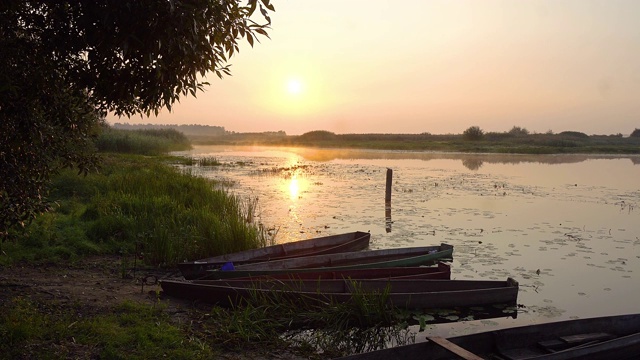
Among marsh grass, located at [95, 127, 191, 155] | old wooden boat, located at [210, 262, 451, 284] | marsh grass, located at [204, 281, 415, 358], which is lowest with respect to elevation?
marsh grass, located at [204, 281, 415, 358]

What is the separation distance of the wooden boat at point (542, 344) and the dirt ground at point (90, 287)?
1525mm

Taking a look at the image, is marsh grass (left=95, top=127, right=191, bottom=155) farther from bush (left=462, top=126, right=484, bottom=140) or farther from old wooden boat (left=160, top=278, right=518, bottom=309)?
bush (left=462, top=126, right=484, bottom=140)

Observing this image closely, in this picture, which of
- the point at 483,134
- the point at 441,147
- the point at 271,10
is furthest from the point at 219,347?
the point at 483,134

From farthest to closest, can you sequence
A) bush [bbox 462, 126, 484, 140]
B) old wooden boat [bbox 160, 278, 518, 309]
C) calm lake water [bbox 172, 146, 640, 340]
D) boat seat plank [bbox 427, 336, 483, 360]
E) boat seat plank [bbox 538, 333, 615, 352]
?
1. bush [bbox 462, 126, 484, 140]
2. calm lake water [bbox 172, 146, 640, 340]
3. old wooden boat [bbox 160, 278, 518, 309]
4. boat seat plank [bbox 538, 333, 615, 352]
5. boat seat plank [bbox 427, 336, 483, 360]

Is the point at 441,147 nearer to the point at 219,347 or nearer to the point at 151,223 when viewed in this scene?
the point at 151,223

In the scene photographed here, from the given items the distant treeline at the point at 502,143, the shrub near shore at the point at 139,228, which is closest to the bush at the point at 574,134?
the distant treeline at the point at 502,143

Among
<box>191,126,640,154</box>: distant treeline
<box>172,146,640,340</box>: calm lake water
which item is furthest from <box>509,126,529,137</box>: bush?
<box>172,146,640,340</box>: calm lake water

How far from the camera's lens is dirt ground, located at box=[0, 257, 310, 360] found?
6172 mm

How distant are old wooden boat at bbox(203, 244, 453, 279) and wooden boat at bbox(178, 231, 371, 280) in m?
0.30

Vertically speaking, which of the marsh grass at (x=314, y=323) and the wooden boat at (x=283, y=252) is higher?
the wooden boat at (x=283, y=252)

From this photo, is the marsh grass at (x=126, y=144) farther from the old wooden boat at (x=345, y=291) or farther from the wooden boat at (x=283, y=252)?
the old wooden boat at (x=345, y=291)

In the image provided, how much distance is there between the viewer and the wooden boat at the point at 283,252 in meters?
7.93

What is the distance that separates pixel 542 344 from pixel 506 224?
944cm

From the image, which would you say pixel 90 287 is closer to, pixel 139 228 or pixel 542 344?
pixel 139 228
